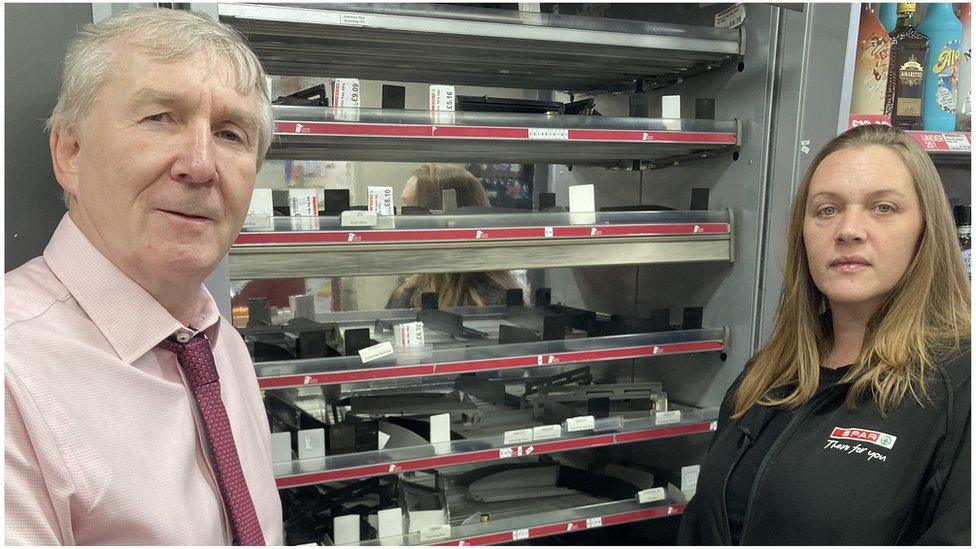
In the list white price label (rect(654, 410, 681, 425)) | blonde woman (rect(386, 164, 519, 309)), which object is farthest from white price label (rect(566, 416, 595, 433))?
blonde woman (rect(386, 164, 519, 309))

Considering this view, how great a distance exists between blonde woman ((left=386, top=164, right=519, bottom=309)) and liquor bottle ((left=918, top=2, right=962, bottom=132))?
1.60 m

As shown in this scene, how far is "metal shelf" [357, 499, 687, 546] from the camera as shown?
2193 mm

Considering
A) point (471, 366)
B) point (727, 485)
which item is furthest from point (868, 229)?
point (471, 366)

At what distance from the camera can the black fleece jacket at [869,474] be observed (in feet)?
4.57

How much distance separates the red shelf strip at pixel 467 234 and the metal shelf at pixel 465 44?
55 centimetres

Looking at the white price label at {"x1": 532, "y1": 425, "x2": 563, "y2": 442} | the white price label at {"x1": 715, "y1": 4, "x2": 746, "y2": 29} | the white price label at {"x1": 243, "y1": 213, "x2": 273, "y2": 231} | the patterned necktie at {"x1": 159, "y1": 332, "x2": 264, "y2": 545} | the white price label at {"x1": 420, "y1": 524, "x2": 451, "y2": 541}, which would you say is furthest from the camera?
the white price label at {"x1": 715, "y1": 4, "x2": 746, "y2": 29}

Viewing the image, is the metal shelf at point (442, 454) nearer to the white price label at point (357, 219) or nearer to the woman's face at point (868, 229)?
the white price label at point (357, 219)

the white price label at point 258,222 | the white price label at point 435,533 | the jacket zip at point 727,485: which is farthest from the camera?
the white price label at point 435,533

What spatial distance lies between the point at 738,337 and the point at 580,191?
2.69ft

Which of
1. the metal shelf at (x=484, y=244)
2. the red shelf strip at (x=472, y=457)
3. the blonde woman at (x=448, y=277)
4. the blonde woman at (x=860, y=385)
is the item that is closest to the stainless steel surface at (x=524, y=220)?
the metal shelf at (x=484, y=244)

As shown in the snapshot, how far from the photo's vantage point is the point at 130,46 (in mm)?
1154

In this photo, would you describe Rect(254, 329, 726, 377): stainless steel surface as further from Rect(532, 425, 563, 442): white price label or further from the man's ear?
the man's ear

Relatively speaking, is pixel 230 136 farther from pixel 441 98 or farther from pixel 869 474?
pixel 869 474

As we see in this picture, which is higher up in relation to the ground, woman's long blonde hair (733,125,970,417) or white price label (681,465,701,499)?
woman's long blonde hair (733,125,970,417)
